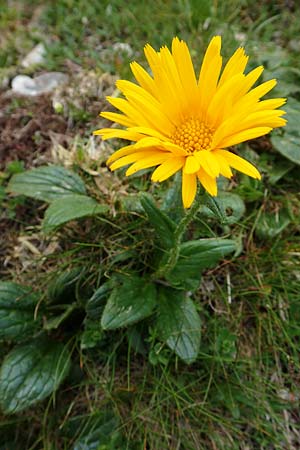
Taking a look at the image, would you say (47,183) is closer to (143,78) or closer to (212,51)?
(143,78)

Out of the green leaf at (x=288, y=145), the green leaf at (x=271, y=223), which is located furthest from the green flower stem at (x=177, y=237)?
the green leaf at (x=288, y=145)

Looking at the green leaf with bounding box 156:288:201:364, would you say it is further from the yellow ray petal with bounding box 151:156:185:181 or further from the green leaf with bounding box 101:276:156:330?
the yellow ray petal with bounding box 151:156:185:181

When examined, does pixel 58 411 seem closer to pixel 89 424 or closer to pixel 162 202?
pixel 89 424

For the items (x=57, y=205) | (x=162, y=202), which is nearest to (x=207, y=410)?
(x=162, y=202)

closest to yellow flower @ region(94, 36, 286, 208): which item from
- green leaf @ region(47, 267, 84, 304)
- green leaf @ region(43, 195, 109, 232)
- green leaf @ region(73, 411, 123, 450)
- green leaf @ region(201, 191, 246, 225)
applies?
green leaf @ region(201, 191, 246, 225)

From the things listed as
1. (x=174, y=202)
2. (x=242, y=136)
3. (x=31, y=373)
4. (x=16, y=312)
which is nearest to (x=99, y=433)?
(x=31, y=373)

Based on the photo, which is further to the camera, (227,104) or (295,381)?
(295,381)
